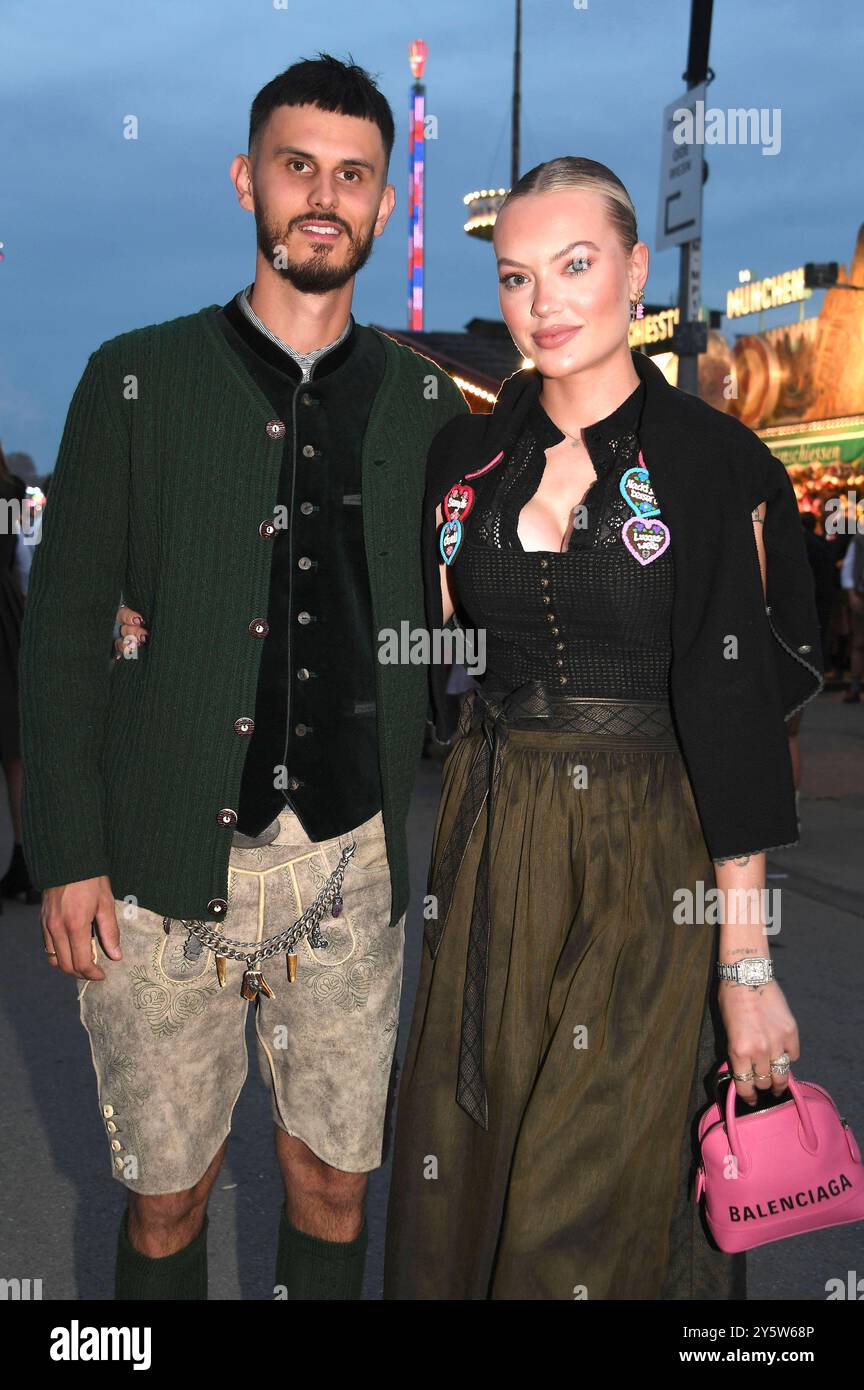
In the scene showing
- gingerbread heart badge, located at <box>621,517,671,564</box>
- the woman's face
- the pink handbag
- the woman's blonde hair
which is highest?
the woman's blonde hair

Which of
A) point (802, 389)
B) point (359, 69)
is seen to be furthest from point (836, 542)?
point (359, 69)

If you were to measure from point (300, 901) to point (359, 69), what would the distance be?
162 cm

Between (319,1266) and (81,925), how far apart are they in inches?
32.5

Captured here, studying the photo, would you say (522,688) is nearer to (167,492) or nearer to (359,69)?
(167,492)

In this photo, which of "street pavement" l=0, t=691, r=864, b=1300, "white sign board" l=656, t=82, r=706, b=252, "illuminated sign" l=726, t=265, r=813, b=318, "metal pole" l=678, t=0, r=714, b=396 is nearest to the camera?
"street pavement" l=0, t=691, r=864, b=1300

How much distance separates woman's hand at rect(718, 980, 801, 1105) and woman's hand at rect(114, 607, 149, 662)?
1.25 m

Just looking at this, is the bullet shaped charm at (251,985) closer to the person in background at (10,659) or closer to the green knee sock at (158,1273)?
the green knee sock at (158,1273)

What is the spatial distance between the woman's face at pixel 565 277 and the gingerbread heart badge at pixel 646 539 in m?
0.32

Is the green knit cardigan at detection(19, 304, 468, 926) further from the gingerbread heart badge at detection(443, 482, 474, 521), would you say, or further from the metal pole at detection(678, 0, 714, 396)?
the metal pole at detection(678, 0, 714, 396)

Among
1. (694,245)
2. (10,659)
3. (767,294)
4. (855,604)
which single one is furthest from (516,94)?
(10,659)

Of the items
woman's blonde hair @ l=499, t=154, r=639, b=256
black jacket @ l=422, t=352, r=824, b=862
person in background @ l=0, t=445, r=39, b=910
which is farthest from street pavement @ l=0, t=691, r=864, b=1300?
woman's blonde hair @ l=499, t=154, r=639, b=256

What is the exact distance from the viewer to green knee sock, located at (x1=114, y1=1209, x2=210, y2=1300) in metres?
2.67

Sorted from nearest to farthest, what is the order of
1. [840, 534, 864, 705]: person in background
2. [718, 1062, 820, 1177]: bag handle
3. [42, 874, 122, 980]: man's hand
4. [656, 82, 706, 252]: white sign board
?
[718, 1062, 820, 1177]: bag handle
[42, 874, 122, 980]: man's hand
[656, 82, 706, 252]: white sign board
[840, 534, 864, 705]: person in background

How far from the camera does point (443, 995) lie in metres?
2.63
